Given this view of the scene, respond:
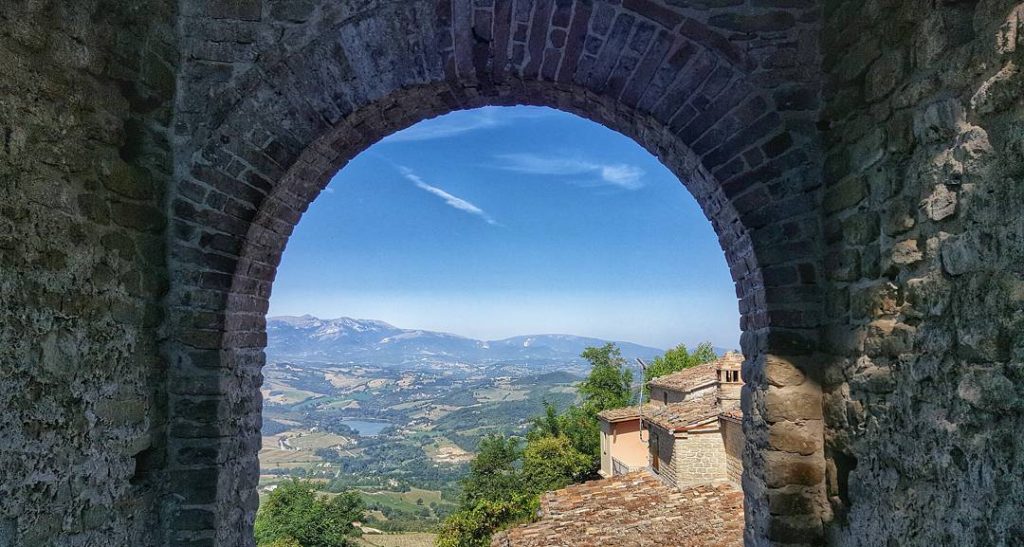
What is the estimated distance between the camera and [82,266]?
265cm

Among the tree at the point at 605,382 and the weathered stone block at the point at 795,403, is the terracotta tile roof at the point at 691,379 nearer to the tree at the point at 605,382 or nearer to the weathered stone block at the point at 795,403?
the tree at the point at 605,382

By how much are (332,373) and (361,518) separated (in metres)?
159

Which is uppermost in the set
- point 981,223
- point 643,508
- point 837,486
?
point 981,223

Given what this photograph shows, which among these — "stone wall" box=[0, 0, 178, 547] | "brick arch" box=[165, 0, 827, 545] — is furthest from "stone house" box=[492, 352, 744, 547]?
"stone wall" box=[0, 0, 178, 547]

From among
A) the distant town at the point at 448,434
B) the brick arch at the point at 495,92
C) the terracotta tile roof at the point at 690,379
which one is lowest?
the distant town at the point at 448,434

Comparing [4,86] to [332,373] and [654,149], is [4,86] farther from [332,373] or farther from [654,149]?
[332,373]

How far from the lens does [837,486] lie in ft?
8.72

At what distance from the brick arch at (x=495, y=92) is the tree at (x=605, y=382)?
27.6 m

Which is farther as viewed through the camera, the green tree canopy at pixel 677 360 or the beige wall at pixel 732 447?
the green tree canopy at pixel 677 360

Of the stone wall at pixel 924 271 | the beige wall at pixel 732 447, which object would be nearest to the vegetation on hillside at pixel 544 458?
the beige wall at pixel 732 447

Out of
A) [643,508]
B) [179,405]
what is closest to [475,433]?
[643,508]

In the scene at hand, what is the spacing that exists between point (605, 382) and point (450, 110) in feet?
92.9

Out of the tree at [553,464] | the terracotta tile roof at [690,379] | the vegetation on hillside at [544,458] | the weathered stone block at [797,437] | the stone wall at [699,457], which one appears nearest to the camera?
the weathered stone block at [797,437]

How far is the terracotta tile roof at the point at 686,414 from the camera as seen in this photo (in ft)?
47.8
